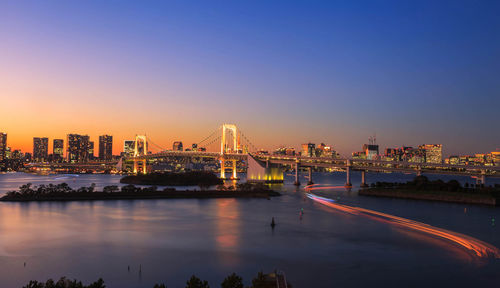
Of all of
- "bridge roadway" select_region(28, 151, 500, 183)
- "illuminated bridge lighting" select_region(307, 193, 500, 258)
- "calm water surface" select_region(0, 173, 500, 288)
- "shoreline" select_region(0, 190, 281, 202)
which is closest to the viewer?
"calm water surface" select_region(0, 173, 500, 288)

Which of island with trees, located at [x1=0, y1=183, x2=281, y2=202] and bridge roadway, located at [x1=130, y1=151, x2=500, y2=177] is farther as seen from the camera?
bridge roadway, located at [x1=130, y1=151, x2=500, y2=177]

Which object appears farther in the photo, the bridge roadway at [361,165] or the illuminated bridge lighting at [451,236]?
the bridge roadway at [361,165]

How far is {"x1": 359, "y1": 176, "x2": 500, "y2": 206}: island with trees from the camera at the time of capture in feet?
125

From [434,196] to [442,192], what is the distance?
849 mm

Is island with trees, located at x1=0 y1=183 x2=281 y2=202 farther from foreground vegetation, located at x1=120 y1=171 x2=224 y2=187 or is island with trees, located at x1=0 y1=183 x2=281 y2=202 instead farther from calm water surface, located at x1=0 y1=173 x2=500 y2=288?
foreground vegetation, located at x1=120 y1=171 x2=224 y2=187

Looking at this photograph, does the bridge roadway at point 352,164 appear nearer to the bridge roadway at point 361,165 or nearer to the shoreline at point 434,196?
the bridge roadway at point 361,165

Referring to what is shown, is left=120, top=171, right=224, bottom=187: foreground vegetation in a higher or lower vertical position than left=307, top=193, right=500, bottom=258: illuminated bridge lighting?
higher

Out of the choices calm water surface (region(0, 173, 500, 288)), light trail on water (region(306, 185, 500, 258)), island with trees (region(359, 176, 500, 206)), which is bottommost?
calm water surface (region(0, 173, 500, 288))

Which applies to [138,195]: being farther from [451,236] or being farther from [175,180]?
[451,236]

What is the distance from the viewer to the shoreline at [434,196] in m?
37.9

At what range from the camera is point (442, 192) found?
42.0m

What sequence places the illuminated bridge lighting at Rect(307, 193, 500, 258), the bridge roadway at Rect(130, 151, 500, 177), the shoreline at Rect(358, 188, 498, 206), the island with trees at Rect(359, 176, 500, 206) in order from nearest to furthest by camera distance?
the illuminated bridge lighting at Rect(307, 193, 500, 258) → the shoreline at Rect(358, 188, 498, 206) → the island with trees at Rect(359, 176, 500, 206) → the bridge roadway at Rect(130, 151, 500, 177)

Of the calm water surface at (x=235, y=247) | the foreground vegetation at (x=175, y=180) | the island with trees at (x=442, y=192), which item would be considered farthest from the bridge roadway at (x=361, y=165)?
the calm water surface at (x=235, y=247)

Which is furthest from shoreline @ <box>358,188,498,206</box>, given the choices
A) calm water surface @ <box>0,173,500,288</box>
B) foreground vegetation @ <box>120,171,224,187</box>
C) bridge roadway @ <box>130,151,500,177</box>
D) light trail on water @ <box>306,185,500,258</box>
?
foreground vegetation @ <box>120,171,224,187</box>
